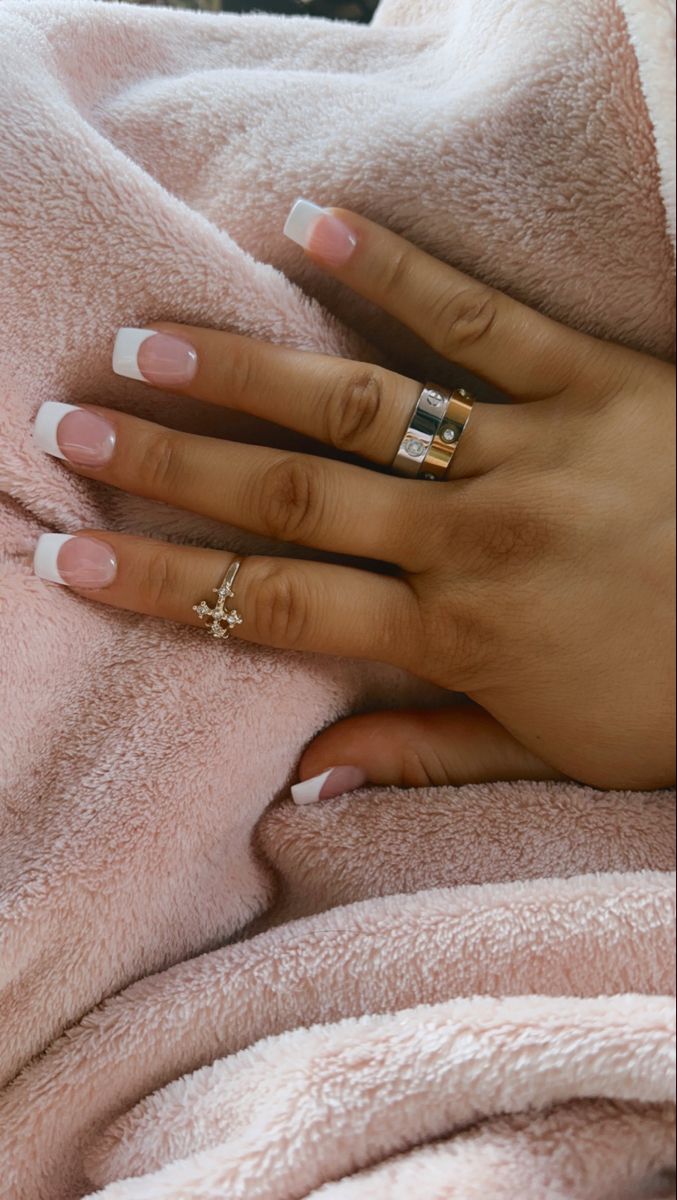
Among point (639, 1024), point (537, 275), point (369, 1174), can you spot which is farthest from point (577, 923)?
point (537, 275)

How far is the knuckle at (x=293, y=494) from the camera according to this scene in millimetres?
557

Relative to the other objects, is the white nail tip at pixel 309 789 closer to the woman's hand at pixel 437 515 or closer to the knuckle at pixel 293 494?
the woman's hand at pixel 437 515

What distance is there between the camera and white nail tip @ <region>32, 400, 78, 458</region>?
1.72ft

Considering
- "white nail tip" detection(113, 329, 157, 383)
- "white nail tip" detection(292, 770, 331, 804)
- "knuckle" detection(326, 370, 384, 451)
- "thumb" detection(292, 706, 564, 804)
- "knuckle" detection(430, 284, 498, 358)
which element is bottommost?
"white nail tip" detection(292, 770, 331, 804)

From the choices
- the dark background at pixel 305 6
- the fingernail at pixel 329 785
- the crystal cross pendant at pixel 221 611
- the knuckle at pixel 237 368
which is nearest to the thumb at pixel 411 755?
the fingernail at pixel 329 785

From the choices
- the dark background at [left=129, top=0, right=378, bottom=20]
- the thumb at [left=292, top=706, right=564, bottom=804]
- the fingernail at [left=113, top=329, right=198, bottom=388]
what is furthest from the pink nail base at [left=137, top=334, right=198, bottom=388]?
the dark background at [left=129, top=0, right=378, bottom=20]

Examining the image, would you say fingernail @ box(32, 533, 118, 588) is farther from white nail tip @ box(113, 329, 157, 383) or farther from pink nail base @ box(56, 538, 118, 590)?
white nail tip @ box(113, 329, 157, 383)

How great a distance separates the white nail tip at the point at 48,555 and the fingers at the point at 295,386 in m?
0.11

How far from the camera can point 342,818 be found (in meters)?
0.60

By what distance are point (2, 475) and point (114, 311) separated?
12cm

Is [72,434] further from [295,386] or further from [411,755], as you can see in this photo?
[411,755]

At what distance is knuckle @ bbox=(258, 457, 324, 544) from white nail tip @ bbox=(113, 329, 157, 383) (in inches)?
3.9

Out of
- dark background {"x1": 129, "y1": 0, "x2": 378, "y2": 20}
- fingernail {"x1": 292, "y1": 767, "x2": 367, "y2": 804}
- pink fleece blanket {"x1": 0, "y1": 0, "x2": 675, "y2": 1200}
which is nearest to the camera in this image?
pink fleece blanket {"x1": 0, "y1": 0, "x2": 675, "y2": 1200}

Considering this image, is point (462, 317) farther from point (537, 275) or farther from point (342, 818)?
point (342, 818)
